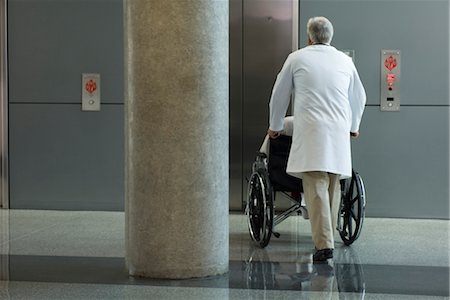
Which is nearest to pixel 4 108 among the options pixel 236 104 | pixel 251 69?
pixel 236 104

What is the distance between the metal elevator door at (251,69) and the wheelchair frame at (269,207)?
6.92 ft

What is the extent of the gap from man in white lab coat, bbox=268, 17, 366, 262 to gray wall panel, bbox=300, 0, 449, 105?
91.7 inches

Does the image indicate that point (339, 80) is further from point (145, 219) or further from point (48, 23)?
point (48, 23)

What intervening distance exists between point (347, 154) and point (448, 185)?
278 centimetres

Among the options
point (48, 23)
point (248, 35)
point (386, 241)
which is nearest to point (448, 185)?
point (386, 241)

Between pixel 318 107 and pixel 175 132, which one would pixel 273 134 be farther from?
pixel 175 132

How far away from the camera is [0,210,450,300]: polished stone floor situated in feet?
15.6

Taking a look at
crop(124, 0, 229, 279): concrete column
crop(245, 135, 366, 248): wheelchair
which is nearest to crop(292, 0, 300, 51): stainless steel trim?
crop(245, 135, 366, 248): wheelchair

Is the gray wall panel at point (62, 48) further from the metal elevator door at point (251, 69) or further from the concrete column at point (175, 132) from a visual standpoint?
the concrete column at point (175, 132)

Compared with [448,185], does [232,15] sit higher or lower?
higher

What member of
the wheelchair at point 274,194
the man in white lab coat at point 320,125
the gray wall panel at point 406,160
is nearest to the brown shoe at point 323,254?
the man in white lab coat at point 320,125

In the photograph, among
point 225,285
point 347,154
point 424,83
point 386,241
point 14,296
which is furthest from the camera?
point 424,83

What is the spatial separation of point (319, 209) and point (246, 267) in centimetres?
67

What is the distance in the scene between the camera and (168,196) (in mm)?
5000
